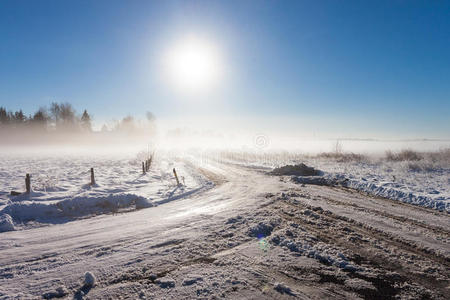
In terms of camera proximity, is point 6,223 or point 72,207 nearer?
point 6,223

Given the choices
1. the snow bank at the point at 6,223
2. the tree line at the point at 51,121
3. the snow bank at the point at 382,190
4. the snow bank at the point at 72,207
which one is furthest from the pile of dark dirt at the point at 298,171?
the tree line at the point at 51,121

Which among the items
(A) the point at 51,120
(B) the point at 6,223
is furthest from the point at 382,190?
(A) the point at 51,120

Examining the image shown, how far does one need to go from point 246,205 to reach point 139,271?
4950mm

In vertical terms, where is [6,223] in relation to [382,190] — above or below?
below

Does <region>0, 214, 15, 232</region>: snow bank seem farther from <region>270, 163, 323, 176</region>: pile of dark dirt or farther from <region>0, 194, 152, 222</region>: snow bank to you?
<region>270, 163, 323, 176</region>: pile of dark dirt

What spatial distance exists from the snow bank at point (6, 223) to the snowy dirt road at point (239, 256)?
585mm

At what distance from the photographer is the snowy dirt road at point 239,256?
3377 millimetres

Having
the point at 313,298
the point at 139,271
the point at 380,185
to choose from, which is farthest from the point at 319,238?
the point at 380,185

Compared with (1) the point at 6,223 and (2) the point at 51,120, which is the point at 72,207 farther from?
(2) the point at 51,120

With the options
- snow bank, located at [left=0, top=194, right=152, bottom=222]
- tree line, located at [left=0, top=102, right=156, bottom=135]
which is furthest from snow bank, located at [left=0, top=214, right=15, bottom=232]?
tree line, located at [left=0, top=102, right=156, bottom=135]

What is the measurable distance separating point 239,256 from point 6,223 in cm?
767

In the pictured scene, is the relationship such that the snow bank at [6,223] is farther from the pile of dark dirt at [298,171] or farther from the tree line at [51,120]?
the tree line at [51,120]

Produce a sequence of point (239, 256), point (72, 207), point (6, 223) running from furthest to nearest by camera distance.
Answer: point (72, 207) < point (6, 223) < point (239, 256)

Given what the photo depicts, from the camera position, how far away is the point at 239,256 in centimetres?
434
